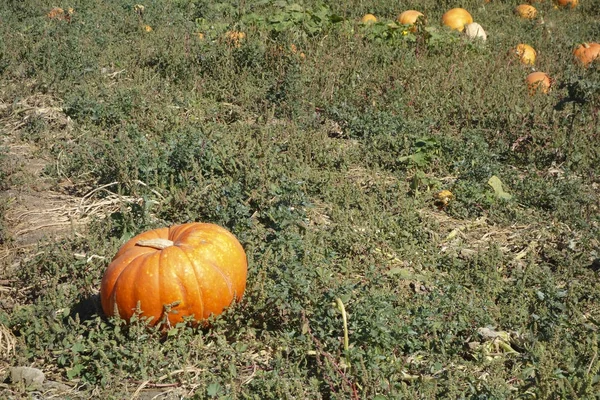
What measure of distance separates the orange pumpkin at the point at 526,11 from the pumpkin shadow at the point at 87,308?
9270 mm

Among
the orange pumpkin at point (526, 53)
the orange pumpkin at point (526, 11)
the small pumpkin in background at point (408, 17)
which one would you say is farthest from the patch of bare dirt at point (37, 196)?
the orange pumpkin at point (526, 11)

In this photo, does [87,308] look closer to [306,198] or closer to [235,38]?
[306,198]

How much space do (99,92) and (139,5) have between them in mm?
3285

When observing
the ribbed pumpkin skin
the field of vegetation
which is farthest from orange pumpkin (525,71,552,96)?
the ribbed pumpkin skin

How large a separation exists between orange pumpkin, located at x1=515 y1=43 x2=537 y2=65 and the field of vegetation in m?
0.11

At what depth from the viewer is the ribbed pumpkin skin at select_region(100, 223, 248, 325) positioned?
415cm

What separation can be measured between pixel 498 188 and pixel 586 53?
13.3ft

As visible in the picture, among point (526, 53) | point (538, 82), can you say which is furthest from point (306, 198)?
point (526, 53)

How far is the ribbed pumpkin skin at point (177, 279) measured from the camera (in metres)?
4.15

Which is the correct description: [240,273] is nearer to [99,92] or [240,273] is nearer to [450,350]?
[450,350]

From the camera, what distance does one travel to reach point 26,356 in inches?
160

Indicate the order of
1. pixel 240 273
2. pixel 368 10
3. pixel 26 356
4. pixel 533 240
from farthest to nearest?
pixel 368 10 → pixel 533 240 → pixel 240 273 → pixel 26 356

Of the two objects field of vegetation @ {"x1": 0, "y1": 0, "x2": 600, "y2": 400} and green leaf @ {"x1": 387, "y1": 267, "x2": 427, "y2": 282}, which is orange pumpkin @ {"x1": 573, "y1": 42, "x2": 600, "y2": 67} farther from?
green leaf @ {"x1": 387, "y1": 267, "x2": 427, "y2": 282}

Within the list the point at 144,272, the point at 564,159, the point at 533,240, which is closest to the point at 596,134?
the point at 564,159
